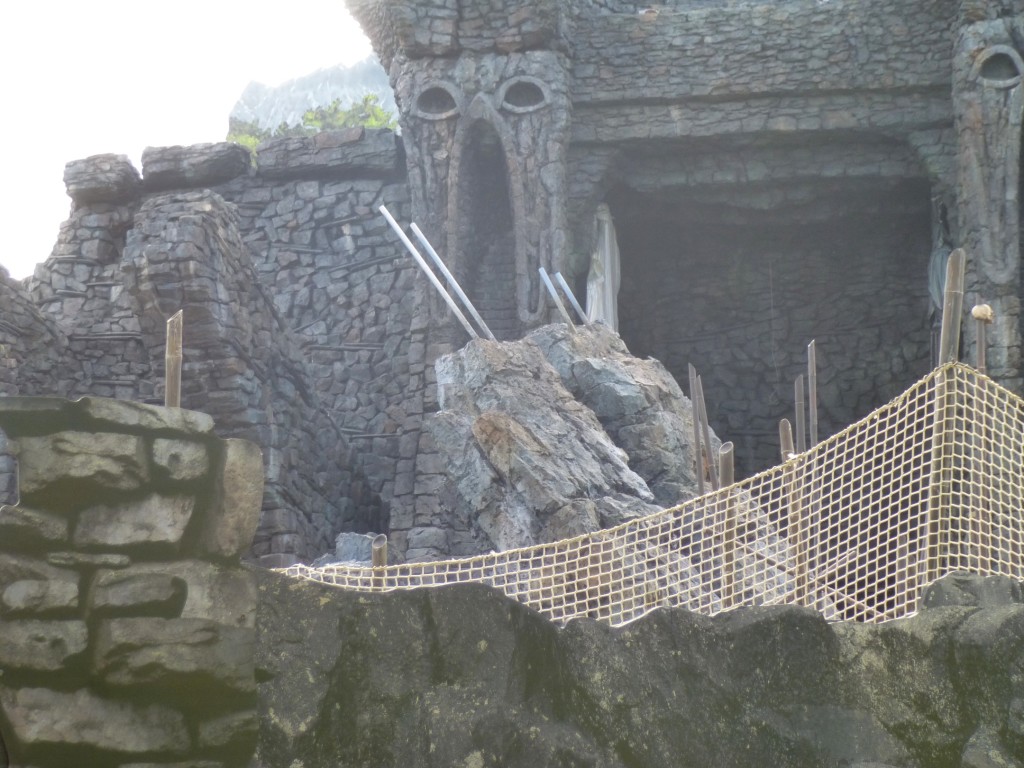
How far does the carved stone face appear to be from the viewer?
39.9 feet

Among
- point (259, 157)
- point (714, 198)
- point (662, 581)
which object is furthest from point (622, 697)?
→ point (259, 157)

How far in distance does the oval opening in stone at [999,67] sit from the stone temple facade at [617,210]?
0.8 inches

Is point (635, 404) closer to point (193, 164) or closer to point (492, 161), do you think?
point (492, 161)

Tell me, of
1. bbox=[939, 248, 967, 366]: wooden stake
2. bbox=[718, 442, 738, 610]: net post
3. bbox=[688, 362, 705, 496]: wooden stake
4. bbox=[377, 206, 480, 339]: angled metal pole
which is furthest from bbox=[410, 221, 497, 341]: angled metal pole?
bbox=[939, 248, 967, 366]: wooden stake

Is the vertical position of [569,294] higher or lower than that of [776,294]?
lower

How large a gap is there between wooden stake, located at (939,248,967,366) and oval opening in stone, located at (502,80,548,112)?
8.03m

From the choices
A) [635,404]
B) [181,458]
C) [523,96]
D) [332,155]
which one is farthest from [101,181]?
[181,458]

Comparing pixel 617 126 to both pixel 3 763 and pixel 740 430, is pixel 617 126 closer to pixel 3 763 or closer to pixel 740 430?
pixel 740 430

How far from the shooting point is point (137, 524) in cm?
312

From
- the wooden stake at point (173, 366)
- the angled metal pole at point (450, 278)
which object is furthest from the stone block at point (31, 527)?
the angled metal pole at point (450, 278)

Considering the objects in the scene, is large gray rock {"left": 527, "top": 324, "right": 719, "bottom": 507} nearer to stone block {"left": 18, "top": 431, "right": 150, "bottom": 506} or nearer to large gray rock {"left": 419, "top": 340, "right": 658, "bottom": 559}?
large gray rock {"left": 419, "top": 340, "right": 658, "bottom": 559}

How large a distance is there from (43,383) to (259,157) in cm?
405

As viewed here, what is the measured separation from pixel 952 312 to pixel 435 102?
28.5ft

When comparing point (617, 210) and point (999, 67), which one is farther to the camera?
point (617, 210)
